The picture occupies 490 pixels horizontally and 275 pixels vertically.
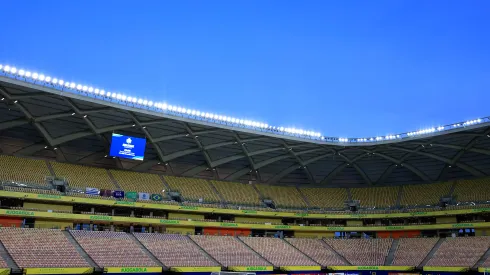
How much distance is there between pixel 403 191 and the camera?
6500 centimetres

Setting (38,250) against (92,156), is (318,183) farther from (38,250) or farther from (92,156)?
(38,250)

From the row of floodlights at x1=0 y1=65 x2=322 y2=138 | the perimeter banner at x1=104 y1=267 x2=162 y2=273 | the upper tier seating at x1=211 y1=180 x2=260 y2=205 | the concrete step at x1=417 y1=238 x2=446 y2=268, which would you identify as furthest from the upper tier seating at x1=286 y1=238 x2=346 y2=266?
the perimeter banner at x1=104 y1=267 x2=162 y2=273

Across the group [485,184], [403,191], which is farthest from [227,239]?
[485,184]

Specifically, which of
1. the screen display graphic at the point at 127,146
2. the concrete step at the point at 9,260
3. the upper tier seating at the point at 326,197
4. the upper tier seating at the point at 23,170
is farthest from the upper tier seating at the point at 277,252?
the concrete step at the point at 9,260

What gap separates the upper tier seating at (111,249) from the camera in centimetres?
4120

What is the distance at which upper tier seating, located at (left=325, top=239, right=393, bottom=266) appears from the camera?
2130 inches

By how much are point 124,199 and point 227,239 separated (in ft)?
46.8

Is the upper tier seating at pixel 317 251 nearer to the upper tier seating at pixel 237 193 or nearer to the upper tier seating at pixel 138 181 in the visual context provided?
the upper tier seating at pixel 237 193

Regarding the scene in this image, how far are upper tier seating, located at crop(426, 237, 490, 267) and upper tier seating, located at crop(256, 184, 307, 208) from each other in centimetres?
2021

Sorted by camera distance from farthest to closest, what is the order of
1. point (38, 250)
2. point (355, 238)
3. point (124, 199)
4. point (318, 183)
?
point (318, 183)
point (355, 238)
point (124, 199)
point (38, 250)

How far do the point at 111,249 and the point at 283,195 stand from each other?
1192 inches

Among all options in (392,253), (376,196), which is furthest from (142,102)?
(376,196)

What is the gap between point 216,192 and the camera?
2381 inches

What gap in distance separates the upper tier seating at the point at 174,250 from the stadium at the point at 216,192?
0.73 ft
